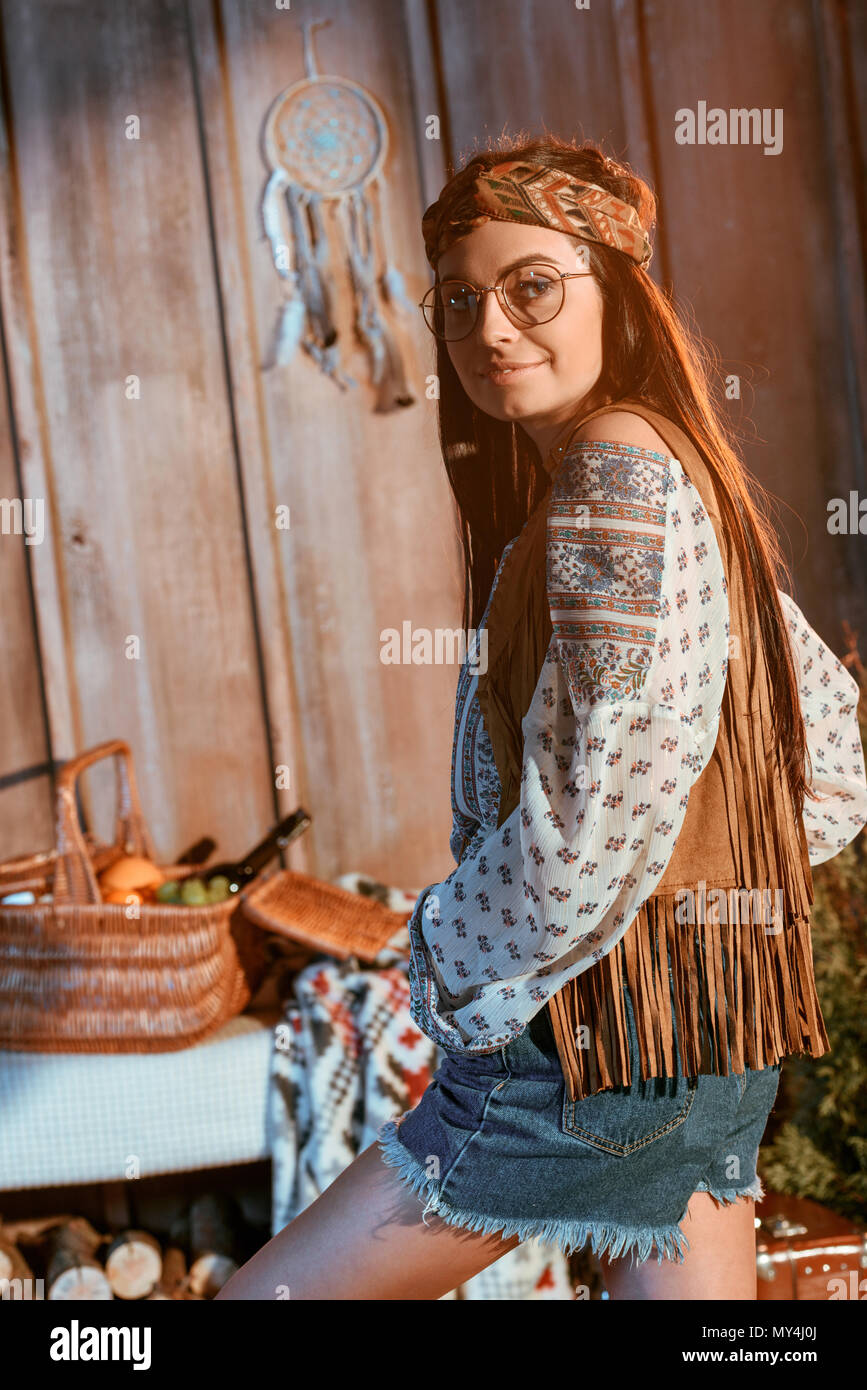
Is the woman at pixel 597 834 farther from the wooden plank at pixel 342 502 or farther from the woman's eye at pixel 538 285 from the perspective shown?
the wooden plank at pixel 342 502

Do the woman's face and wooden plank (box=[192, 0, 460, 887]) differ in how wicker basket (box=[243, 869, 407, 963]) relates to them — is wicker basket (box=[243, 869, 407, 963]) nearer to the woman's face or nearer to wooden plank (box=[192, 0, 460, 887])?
wooden plank (box=[192, 0, 460, 887])

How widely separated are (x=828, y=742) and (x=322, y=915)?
135 cm

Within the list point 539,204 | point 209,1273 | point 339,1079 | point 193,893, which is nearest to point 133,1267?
point 209,1273

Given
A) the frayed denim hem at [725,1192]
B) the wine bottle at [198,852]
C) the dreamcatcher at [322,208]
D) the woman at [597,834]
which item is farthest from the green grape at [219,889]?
the frayed denim hem at [725,1192]

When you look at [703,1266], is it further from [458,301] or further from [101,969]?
[101,969]

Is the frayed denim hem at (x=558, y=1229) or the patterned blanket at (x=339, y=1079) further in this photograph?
the patterned blanket at (x=339, y=1079)

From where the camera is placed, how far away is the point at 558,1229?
3.27 feet

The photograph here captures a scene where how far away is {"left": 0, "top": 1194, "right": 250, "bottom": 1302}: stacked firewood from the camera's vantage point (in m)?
2.18

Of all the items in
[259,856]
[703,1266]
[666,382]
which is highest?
[666,382]

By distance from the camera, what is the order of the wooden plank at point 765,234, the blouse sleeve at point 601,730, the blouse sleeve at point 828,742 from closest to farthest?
the blouse sleeve at point 601,730
the blouse sleeve at point 828,742
the wooden plank at point 765,234

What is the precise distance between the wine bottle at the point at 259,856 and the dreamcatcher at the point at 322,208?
99 cm

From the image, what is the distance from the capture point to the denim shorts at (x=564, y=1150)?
0.97 metres
